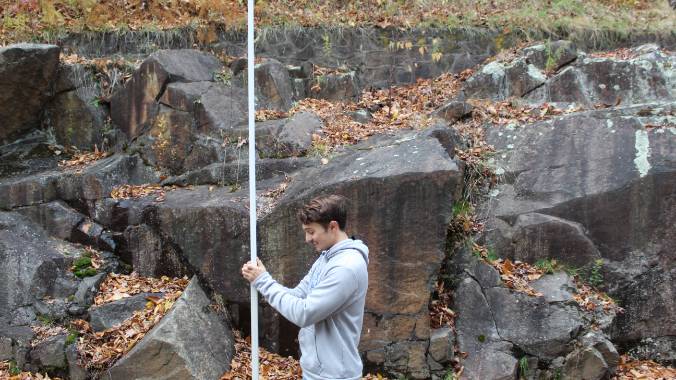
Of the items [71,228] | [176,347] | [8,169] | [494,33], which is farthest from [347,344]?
[494,33]

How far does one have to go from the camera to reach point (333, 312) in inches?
133

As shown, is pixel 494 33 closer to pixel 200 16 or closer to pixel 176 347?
pixel 200 16

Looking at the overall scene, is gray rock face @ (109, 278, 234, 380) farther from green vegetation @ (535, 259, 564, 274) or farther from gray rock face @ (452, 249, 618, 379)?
green vegetation @ (535, 259, 564, 274)

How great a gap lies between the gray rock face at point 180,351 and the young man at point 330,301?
2595 mm

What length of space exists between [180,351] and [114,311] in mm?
1178

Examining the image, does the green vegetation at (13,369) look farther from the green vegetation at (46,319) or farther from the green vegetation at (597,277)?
the green vegetation at (597,277)

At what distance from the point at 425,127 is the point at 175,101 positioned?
11.4 ft

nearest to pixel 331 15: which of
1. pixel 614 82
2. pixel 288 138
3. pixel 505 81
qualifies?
pixel 505 81

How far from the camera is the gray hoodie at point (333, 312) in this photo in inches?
130

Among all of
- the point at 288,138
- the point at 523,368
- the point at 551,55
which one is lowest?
the point at 523,368

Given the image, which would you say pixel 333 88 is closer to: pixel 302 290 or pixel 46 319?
pixel 46 319

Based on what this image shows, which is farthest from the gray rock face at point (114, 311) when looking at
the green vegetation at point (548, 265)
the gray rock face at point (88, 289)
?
the green vegetation at point (548, 265)

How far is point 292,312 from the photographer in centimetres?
339

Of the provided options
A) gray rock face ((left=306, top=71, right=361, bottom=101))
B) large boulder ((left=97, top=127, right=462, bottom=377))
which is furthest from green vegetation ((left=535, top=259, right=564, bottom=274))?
gray rock face ((left=306, top=71, right=361, bottom=101))
